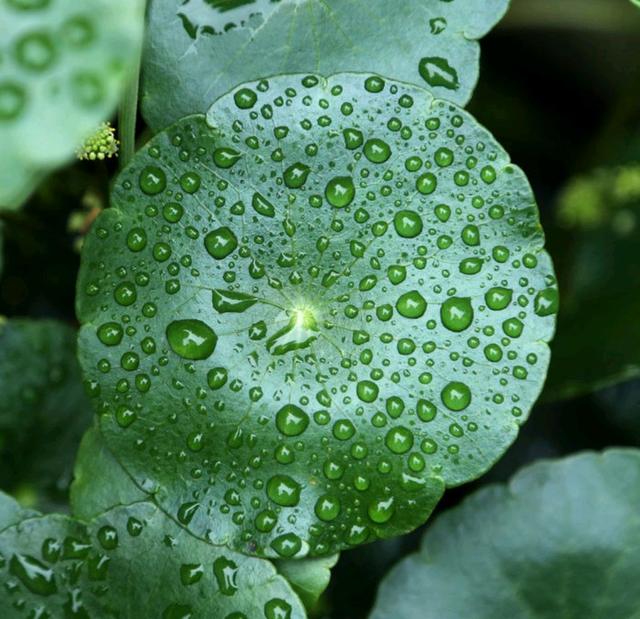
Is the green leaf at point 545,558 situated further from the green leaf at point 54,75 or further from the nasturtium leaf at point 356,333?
the green leaf at point 54,75

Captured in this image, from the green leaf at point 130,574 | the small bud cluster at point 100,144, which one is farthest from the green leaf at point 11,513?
the small bud cluster at point 100,144

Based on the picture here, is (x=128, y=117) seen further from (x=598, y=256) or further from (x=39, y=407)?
(x=598, y=256)

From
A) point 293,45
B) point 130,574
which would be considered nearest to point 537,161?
point 293,45

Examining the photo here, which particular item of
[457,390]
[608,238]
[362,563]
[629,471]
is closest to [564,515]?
[629,471]

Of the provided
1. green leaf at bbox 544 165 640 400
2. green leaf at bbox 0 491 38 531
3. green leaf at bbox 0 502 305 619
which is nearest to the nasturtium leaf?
green leaf at bbox 0 502 305 619

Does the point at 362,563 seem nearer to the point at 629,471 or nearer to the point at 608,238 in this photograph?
the point at 629,471

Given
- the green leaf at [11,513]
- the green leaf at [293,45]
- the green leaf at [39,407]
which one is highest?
the green leaf at [293,45]
